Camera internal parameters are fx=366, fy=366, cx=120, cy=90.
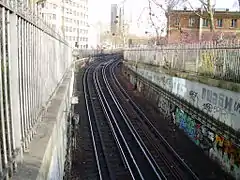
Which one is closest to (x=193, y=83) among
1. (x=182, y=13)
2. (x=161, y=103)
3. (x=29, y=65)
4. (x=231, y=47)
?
(x=231, y=47)

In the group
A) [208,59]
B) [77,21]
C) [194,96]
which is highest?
[77,21]

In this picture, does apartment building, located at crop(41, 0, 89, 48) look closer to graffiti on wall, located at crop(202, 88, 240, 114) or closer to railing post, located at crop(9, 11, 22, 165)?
Result: graffiti on wall, located at crop(202, 88, 240, 114)

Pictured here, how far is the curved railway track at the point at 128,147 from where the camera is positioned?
1134 cm

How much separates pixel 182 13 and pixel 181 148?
41394 millimetres

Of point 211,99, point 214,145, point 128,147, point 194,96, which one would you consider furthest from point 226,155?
point 194,96

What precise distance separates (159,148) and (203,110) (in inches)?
86.9

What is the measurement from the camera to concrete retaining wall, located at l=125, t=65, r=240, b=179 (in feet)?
35.6

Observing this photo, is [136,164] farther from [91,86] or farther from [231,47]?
[91,86]

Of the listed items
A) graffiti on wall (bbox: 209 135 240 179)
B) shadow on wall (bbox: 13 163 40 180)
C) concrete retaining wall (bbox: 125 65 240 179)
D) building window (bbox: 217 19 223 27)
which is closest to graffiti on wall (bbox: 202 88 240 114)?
concrete retaining wall (bbox: 125 65 240 179)

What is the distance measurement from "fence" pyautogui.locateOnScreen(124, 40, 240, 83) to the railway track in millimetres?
3276

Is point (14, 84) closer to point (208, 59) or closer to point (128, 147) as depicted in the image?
point (128, 147)

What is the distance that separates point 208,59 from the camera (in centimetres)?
1527

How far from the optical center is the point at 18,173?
3.49 m

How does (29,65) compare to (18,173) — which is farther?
(29,65)
